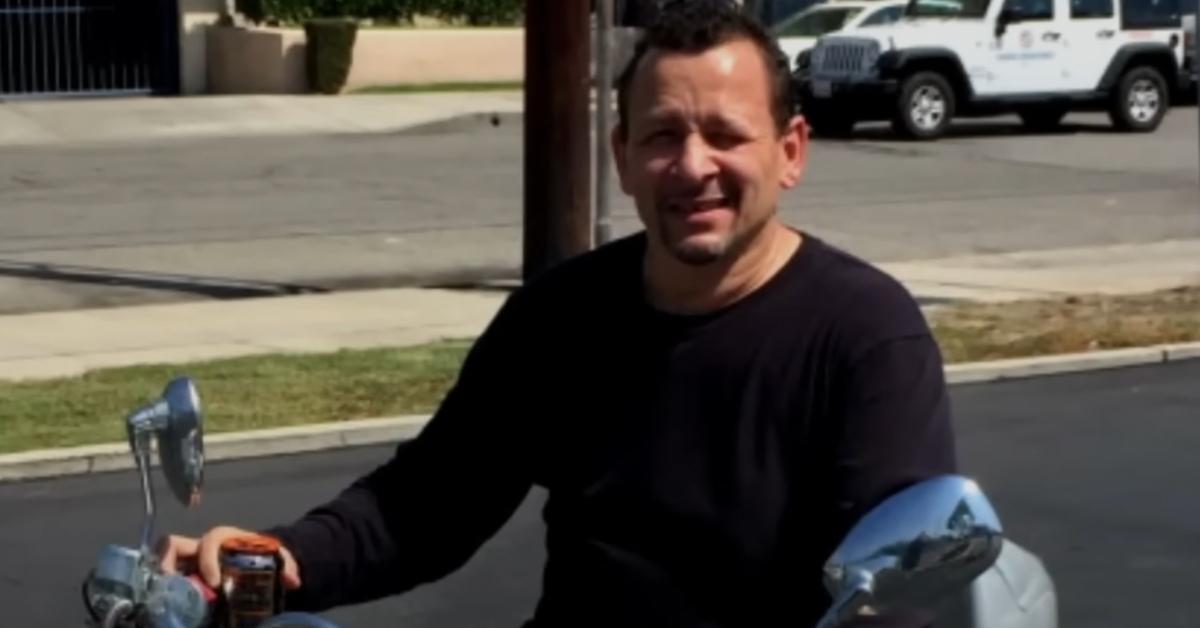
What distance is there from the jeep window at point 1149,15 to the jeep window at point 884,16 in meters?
2.52

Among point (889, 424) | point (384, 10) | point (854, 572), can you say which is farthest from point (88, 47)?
point (854, 572)

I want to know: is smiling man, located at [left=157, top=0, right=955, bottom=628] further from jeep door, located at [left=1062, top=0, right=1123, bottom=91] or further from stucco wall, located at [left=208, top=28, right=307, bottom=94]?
stucco wall, located at [left=208, top=28, right=307, bottom=94]

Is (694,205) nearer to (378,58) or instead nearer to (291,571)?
(291,571)

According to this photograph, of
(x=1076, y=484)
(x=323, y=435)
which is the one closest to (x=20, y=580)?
(x=323, y=435)

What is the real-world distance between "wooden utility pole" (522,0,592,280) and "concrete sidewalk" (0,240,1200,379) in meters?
0.58

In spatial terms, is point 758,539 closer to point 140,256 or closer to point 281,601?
point 281,601

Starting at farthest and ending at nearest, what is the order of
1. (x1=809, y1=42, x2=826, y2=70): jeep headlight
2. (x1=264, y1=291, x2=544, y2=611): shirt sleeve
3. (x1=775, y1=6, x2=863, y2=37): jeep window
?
1. (x1=775, y1=6, x2=863, y2=37): jeep window
2. (x1=809, y1=42, x2=826, y2=70): jeep headlight
3. (x1=264, y1=291, x2=544, y2=611): shirt sleeve

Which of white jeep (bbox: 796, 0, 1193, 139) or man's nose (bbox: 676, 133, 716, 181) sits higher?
man's nose (bbox: 676, 133, 716, 181)

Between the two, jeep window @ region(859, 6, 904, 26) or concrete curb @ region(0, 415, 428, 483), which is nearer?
→ concrete curb @ region(0, 415, 428, 483)

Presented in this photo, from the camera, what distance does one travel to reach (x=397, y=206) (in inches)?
800

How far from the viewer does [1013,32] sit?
28125 millimetres

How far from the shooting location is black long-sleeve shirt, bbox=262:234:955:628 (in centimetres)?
307

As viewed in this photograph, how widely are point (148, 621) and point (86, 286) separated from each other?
12889 millimetres

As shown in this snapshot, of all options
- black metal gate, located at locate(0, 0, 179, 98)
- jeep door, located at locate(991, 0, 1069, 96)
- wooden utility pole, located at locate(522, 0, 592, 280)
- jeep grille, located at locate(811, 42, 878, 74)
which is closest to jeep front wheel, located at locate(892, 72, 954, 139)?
jeep grille, located at locate(811, 42, 878, 74)
